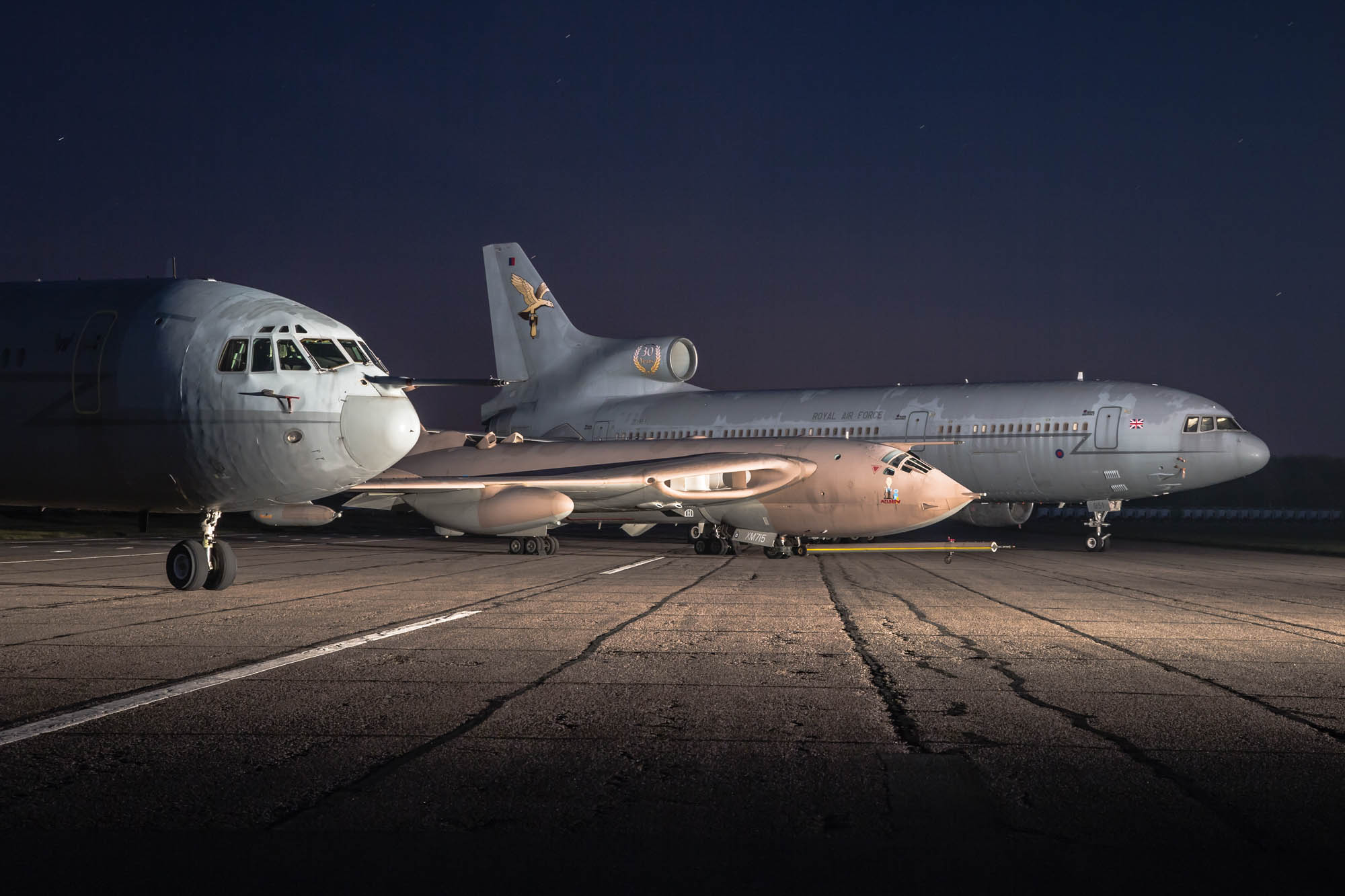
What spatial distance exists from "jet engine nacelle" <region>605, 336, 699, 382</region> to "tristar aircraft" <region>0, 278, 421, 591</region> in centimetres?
2678

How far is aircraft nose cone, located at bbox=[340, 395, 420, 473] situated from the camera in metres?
14.6

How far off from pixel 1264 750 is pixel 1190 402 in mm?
28016

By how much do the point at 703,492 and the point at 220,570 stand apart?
1454 cm

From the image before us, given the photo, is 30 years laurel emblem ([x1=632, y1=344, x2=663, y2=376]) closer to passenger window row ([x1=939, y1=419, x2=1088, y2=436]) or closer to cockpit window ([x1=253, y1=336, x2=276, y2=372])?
passenger window row ([x1=939, y1=419, x2=1088, y2=436])

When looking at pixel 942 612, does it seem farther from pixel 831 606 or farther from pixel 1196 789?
pixel 1196 789

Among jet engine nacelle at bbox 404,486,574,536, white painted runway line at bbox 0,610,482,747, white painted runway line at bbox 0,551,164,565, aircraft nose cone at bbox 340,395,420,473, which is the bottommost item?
white painted runway line at bbox 0,551,164,565

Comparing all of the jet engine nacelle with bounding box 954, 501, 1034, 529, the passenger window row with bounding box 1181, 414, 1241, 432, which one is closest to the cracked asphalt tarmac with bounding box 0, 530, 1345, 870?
the passenger window row with bounding box 1181, 414, 1241, 432

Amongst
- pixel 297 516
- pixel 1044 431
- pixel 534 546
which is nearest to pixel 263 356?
pixel 297 516

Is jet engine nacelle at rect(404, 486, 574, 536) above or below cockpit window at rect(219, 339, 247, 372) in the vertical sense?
below

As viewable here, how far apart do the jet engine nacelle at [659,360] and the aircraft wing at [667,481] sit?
1309cm

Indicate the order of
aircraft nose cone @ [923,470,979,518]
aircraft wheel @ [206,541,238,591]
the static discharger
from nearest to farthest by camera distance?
aircraft wheel @ [206,541,238,591] < aircraft nose cone @ [923,470,979,518] < the static discharger

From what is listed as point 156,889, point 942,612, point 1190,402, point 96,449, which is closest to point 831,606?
point 942,612

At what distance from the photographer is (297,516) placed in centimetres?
1850

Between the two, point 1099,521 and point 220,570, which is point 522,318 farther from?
point 220,570
